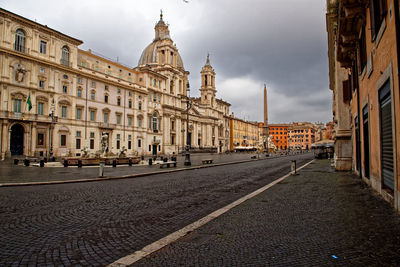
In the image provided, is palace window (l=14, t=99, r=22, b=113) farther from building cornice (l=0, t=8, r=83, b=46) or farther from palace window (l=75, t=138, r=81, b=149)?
building cornice (l=0, t=8, r=83, b=46)

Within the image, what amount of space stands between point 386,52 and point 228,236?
218 inches

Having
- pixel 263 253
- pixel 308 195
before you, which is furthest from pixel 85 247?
pixel 308 195

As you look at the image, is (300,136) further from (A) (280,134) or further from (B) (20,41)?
(B) (20,41)

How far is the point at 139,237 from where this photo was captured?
4.19 meters

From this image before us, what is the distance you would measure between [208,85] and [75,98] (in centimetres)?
5338

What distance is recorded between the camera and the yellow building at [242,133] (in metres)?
102

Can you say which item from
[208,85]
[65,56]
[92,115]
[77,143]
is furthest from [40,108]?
[208,85]

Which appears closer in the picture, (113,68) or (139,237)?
(139,237)

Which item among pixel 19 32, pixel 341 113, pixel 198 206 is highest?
pixel 19 32

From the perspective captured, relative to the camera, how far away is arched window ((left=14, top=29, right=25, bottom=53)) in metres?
33.9

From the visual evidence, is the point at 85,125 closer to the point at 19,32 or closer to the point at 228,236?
the point at 19,32

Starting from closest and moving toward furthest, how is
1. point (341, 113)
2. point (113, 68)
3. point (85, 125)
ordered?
1. point (341, 113)
2. point (85, 125)
3. point (113, 68)

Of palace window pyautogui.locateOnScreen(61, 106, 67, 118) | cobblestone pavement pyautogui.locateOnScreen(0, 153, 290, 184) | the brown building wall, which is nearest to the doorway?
palace window pyautogui.locateOnScreen(61, 106, 67, 118)

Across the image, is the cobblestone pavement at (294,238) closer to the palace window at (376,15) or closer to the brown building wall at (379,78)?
the brown building wall at (379,78)
